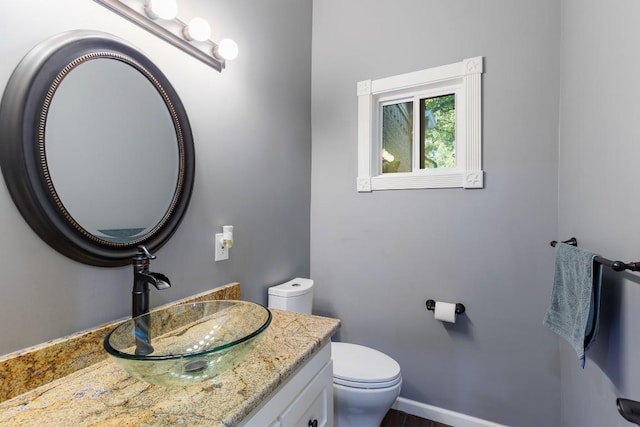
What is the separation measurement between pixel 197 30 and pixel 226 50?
160mm

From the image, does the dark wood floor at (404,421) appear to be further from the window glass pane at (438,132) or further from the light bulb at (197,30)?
the light bulb at (197,30)

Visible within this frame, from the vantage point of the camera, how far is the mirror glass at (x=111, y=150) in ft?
2.83

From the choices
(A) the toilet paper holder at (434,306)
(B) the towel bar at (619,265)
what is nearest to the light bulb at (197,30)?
(B) the towel bar at (619,265)

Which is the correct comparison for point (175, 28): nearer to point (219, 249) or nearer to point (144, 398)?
point (219, 249)

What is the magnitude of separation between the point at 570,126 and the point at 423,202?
2.53 ft

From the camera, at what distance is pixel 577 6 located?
4.33ft

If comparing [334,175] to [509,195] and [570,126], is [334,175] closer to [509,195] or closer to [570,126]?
[509,195]

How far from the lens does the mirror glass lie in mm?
861

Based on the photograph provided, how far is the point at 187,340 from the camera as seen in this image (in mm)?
1020

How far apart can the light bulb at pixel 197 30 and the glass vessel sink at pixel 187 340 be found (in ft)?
3.43

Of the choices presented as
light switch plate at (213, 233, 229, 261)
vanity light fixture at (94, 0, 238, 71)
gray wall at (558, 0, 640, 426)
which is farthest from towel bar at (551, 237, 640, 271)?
vanity light fixture at (94, 0, 238, 71)

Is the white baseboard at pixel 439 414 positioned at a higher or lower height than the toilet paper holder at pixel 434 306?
lower

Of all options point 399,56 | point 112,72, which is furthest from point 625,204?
point 112,72

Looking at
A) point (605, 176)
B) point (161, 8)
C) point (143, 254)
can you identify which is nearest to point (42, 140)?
point (143, 254)
